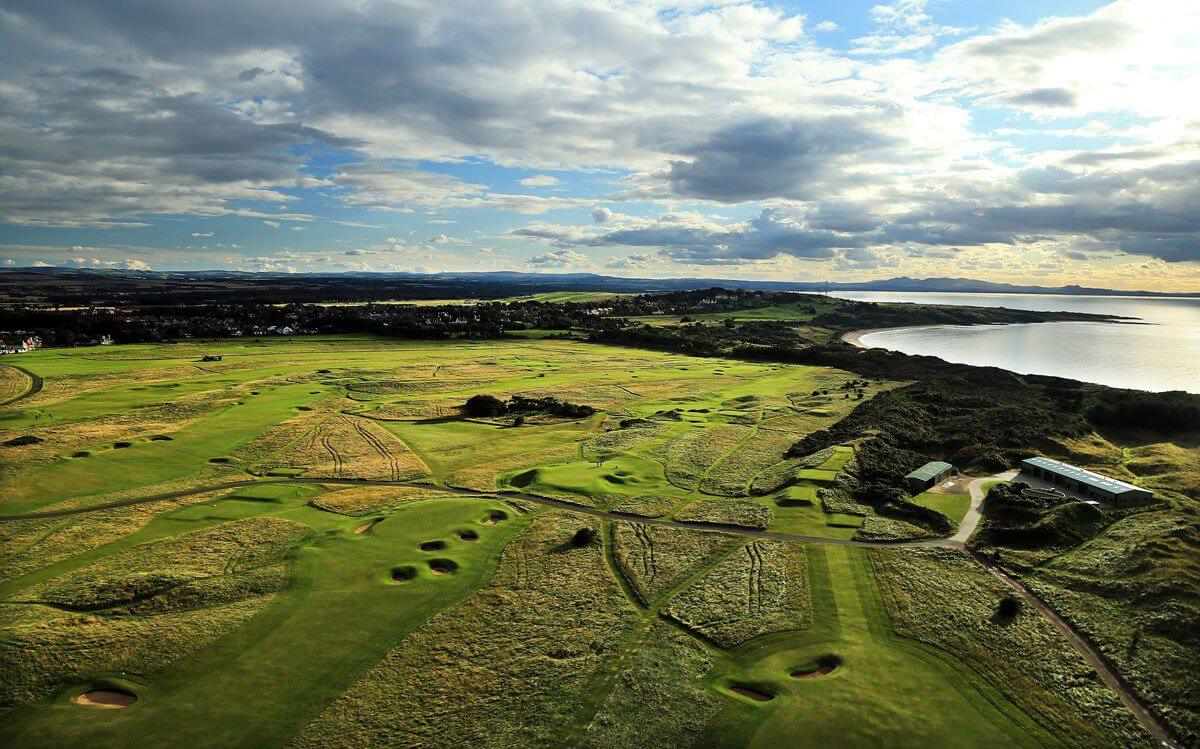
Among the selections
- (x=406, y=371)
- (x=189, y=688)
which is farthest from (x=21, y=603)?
(x=406, y=371)

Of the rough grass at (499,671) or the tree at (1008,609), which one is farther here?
the tree at (1008,609)

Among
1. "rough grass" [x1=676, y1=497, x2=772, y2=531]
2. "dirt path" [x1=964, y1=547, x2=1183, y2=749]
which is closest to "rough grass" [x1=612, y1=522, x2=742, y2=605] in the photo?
"rough grass" [x1=676, y1=497, x2=772, y2=531]

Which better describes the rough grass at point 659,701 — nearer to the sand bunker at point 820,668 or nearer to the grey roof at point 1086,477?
the sand bunker at point 820,668

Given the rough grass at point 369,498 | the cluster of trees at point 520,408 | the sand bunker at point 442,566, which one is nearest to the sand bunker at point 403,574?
the sand bunker at point 442,566

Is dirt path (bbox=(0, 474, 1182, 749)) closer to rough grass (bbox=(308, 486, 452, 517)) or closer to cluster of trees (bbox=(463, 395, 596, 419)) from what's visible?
rough grass (bbox=(308, 486, 452, 517))

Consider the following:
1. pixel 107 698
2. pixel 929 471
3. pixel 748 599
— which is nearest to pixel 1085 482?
pixel 929 471
